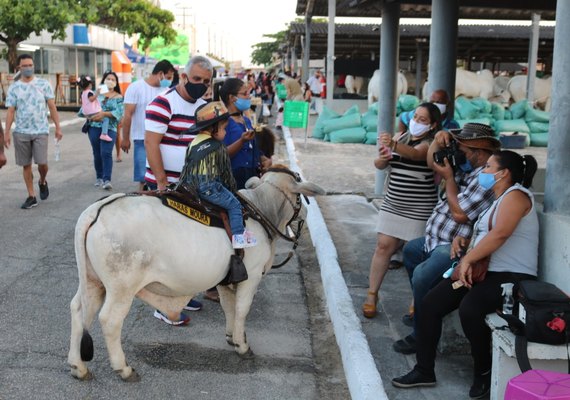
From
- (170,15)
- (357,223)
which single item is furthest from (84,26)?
(357,223)

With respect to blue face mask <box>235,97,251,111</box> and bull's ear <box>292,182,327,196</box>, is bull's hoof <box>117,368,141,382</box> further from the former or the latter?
blue face mask <box>235,97,251,111</box>

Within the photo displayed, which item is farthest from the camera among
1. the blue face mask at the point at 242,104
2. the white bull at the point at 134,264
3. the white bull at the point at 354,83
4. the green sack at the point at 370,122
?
the white bull at the point at 354,83

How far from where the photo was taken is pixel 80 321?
14.5ft

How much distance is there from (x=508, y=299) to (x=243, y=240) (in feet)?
5.44

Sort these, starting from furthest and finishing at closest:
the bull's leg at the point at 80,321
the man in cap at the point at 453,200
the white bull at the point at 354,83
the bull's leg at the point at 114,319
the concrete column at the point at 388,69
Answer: the white bull at the point at 354,83
the concrete column at the point at 388,69
the man in cap at the point at 453,200
the bull's leg at the point at 80,321
the bull's leg at the point at 114,319

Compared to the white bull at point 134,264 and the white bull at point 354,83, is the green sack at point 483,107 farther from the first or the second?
the white bull at point 134,264

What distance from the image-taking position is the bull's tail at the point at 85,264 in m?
4.18

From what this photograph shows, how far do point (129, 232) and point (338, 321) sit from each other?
1.91 meters

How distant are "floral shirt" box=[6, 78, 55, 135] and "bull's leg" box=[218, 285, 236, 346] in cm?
553

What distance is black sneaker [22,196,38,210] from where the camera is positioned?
31.3 ft

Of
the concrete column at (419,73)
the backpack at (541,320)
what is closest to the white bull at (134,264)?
the backpack at (541,320)

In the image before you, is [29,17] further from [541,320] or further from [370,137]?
[541,320]

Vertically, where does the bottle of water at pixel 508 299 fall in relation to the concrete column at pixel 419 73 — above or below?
below

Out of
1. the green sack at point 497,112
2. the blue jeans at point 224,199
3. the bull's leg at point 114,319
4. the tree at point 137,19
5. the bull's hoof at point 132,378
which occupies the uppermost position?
the tree at point 137,19
